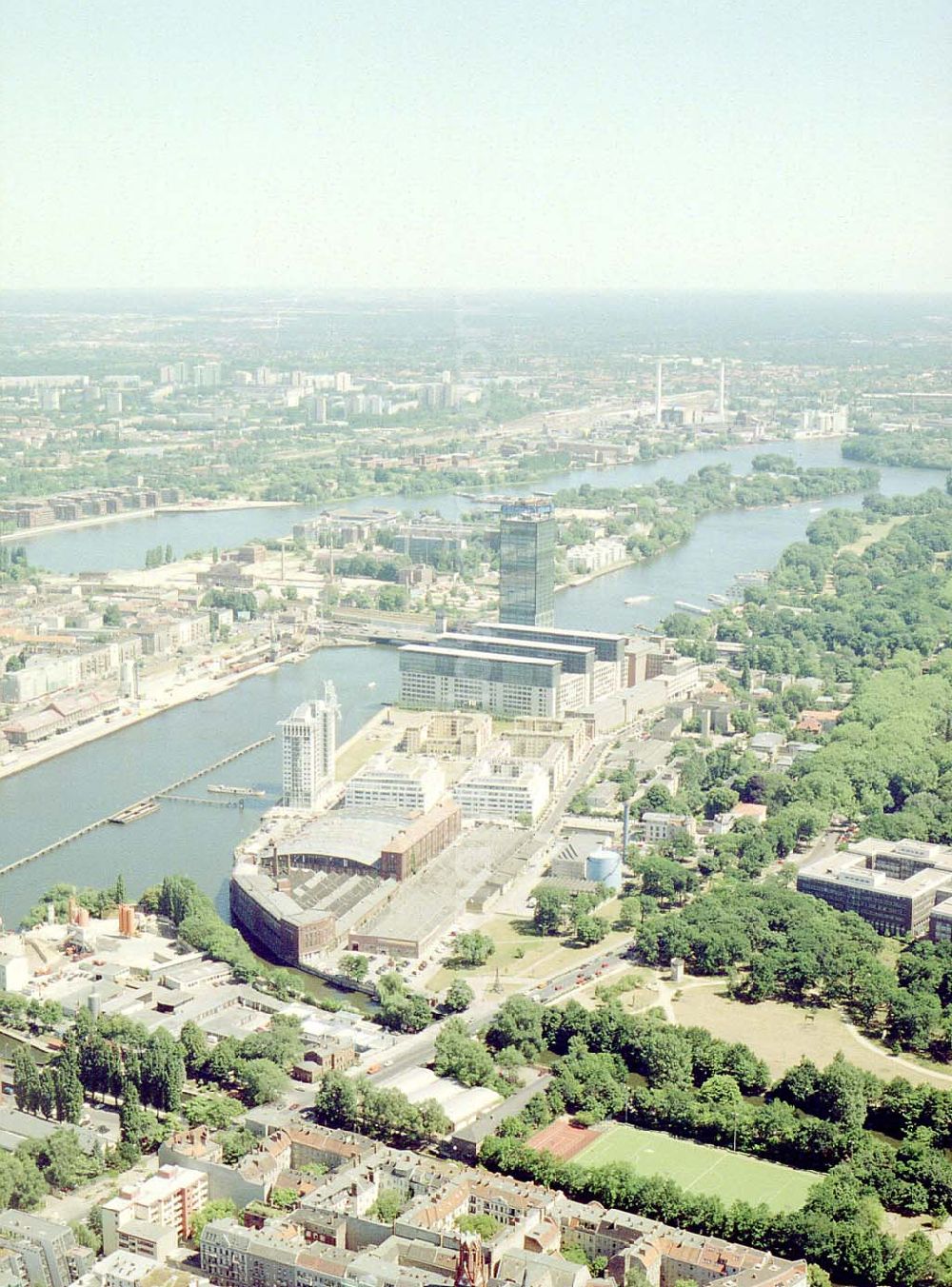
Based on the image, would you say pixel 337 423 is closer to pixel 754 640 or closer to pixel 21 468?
pixel 21 468

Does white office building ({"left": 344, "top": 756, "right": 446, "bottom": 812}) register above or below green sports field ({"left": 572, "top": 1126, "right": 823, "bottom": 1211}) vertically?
above

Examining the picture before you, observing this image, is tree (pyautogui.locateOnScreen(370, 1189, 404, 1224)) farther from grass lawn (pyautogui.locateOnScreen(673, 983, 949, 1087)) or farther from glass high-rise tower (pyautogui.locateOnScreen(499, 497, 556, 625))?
glass high-rise tower (pyautogui.locateOnScreen(499, 497, 556, 625))

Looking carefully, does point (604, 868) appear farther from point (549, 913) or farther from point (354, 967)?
point (354, 967)

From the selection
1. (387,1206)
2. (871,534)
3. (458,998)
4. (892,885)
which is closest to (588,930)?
(458,998)

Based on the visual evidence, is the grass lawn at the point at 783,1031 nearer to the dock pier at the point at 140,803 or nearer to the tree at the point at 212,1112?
the tree at the point at 212,1112

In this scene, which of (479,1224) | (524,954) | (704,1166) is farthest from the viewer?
(524,954)

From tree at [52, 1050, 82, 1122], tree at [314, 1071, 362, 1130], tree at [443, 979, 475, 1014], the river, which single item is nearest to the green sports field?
tree at [314, 1071, 362, 1130]
